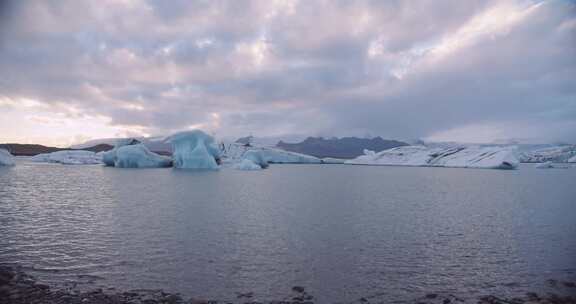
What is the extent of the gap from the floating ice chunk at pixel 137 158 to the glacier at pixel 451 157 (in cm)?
5376

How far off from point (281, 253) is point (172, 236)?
362 cm

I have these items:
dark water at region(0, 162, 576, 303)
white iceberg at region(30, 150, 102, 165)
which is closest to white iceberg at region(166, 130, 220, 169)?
dark water at region(0, 162, 576, 303)

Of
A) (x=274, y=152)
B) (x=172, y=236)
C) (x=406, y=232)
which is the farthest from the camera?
(x=274, y=152)

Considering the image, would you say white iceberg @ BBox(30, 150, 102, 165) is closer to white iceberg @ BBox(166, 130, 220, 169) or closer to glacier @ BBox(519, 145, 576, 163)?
white iceberg @ BBox(166, 130, 220, 169)

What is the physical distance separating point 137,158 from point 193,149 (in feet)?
27.8

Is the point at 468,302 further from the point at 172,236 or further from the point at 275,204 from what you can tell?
the point at 275,204

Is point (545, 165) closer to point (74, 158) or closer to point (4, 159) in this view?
point (74, 158)

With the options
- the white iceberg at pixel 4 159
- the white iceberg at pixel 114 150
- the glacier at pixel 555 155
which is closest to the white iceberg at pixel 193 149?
the white iceberg at pixel 114 150

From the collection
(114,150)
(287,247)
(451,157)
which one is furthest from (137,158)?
(451,157)

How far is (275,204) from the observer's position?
19.2 m

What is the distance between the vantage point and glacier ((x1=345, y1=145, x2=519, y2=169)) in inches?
2628

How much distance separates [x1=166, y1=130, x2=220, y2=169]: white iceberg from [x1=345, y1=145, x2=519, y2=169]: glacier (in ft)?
158

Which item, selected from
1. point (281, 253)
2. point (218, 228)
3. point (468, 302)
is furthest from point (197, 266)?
point (468, 302)

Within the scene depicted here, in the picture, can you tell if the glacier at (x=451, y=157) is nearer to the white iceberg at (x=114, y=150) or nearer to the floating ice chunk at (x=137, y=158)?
the floating ice chunk at (x=137, y=158)
